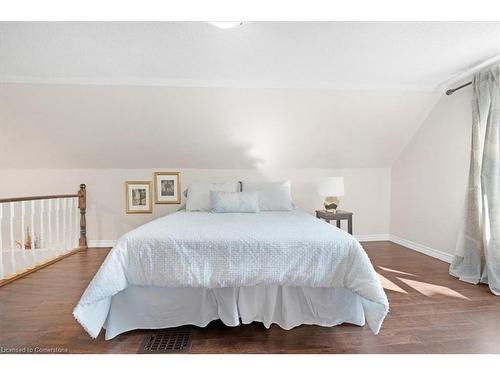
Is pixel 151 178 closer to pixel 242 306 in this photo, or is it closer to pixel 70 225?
pixel 70 225

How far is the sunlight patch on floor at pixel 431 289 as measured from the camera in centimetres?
215

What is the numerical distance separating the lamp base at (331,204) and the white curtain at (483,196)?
140 cm

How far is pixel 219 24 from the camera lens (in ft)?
5.74

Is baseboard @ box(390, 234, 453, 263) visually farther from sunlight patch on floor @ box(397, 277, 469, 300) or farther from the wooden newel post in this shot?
the wooden newel post

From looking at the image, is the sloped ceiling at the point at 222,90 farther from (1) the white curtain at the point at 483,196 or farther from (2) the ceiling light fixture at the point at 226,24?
(1) the white curtain at the point at 483,196

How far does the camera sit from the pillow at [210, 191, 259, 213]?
9.19 ft

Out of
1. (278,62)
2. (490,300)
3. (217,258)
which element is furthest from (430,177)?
(217,258)

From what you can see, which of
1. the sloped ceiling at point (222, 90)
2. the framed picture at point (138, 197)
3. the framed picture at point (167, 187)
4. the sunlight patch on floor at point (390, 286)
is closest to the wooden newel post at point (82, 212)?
the sloped ceiling at point (222, 90)

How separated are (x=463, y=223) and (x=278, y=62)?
251 cm

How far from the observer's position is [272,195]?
313 centimetres

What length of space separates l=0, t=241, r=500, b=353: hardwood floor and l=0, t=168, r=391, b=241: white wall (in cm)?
148

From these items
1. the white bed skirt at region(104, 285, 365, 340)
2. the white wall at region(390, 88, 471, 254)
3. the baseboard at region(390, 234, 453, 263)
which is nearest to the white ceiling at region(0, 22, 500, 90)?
the white wall at region(390, 88, 471, 254)

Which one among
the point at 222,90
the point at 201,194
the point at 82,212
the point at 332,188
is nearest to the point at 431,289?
the point at 332,188

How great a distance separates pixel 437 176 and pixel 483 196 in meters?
0.84
